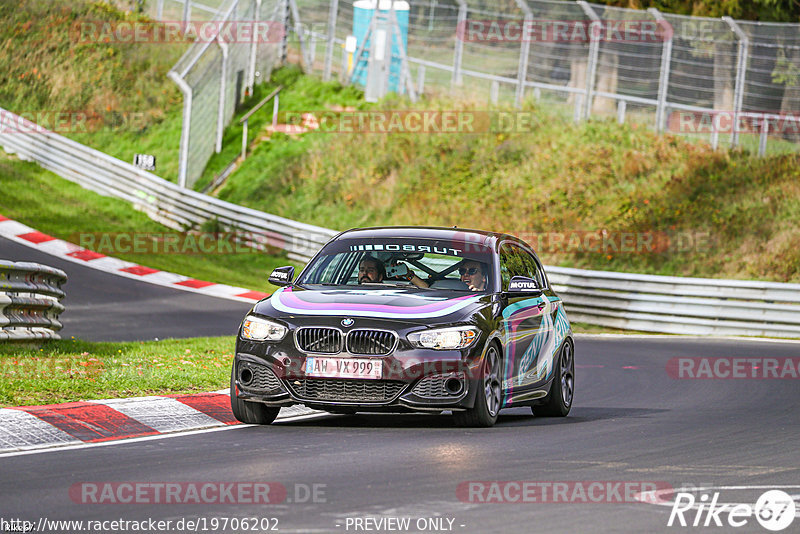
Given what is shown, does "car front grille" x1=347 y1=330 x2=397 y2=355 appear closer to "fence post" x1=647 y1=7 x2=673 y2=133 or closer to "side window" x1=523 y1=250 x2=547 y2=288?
"side window" x1=523 y1=250 x2=547 y2=288

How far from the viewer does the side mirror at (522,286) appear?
11.2 metres

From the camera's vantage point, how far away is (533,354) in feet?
38.5

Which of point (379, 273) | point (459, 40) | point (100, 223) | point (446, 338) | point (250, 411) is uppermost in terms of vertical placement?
point (459, 40)

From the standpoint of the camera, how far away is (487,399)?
10.6 m

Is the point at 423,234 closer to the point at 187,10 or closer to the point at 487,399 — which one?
the point at 487,399

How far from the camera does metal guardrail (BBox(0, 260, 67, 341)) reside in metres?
13.5

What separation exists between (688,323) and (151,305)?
30.9ft

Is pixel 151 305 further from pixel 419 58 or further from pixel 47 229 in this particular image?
pixel 419 58

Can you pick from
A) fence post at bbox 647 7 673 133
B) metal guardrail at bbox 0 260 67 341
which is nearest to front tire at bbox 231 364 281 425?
metal guardrail at bbox 0 260 67 341

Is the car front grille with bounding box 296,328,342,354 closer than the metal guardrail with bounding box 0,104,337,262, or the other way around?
the car front grille with bounding box 296,328,342,354

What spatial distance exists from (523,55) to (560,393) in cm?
2458

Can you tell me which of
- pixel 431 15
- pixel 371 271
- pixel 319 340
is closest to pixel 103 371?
pixel 371 271

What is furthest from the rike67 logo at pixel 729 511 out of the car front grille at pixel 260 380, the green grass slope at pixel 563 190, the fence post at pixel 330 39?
the fence post at pixel 330 39

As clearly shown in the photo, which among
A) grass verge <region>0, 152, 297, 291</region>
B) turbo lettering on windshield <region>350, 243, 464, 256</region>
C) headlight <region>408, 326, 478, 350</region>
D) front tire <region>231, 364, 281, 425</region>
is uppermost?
turbo lettering on windshield <region>350, 243, 464, 256</region>
